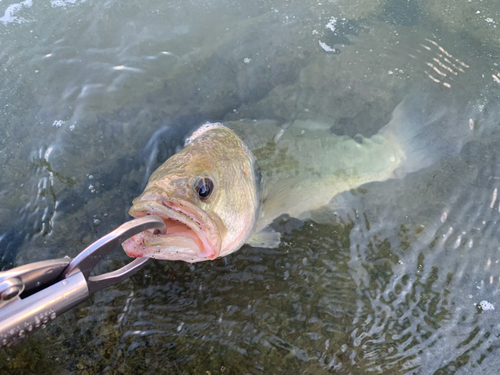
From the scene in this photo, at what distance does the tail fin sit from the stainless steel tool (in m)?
2.21

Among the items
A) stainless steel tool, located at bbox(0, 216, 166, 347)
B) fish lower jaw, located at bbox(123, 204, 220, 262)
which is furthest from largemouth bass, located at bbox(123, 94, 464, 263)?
stainless steel tool, located at bbox(0, 216, 166, 347)

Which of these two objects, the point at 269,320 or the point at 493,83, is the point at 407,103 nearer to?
Answer: the point at 493,83

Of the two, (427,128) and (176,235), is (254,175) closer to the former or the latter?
(176,235)

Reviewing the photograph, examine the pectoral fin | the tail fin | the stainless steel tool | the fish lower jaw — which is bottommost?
the pectoral fin

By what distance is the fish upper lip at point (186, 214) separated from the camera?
1737 mm

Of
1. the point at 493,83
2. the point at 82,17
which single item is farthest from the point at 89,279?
the point at 493,83

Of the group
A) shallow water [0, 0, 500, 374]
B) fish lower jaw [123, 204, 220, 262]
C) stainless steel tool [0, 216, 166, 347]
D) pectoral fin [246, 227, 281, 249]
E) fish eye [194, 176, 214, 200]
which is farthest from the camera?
pectoral fin [246, 227, 281, 249]

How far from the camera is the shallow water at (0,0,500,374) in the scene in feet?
7.04

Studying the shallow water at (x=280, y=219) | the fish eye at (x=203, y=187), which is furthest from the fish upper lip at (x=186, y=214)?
the shallow water at (x=280, y=219)

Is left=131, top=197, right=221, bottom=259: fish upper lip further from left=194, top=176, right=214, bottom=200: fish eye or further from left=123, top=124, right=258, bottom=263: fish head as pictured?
left=194, top=176, right=214, bottom=200: fish eye

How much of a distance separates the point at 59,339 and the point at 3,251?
731mm

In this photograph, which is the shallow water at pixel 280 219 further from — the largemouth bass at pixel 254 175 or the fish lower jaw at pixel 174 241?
the fish lower jaw at pixel 174 241

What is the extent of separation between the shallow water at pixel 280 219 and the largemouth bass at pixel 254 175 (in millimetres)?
128

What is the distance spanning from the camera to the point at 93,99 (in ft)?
9.61
